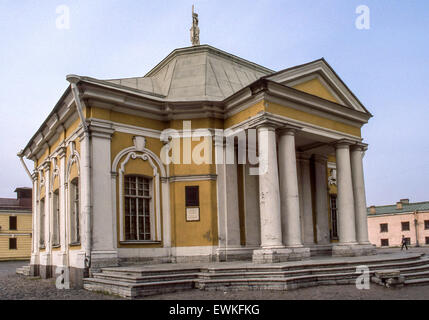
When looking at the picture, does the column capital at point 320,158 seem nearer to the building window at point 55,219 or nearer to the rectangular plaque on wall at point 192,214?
the rectangular plaque on wall at point 192,214

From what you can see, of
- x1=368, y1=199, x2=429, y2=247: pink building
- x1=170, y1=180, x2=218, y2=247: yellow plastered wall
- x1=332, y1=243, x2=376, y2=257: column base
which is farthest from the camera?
x1=368, y1=199, x2=429, y2=247: pink building

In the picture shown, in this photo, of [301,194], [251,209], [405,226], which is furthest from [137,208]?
[405,226]

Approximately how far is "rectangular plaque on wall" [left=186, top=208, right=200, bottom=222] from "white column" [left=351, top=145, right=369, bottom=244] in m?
5.42

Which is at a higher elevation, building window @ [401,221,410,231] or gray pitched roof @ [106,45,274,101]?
gray pitched roof @ [106,45,274,101]

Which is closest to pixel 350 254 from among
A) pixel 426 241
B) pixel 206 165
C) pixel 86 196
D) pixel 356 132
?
pixel 356 132

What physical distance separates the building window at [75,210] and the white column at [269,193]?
18.4 ft

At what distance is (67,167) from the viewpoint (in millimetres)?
14562

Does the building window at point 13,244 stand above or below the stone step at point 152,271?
below

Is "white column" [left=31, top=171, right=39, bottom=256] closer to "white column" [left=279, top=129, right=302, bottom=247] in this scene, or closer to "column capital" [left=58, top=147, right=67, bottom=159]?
"column capital" [left=58, top=147, right=67, bottom=159]

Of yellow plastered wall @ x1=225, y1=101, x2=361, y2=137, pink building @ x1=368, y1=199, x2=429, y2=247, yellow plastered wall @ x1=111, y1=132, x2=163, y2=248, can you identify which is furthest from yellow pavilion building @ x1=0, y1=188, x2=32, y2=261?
pink building @ x1=368, y1=199, x2=429, y2=247

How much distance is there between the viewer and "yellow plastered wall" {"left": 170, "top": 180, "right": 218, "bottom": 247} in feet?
45.3

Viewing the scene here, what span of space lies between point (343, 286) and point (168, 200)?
19.8 ft

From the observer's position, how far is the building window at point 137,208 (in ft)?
44.2

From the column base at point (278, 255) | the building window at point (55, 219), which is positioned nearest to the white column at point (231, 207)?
the column base at point (278, 255)
